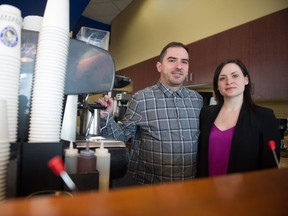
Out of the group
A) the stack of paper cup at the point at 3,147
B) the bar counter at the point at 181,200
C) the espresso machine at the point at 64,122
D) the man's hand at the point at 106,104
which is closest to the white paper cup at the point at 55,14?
the espresso machine at the point at 64,122

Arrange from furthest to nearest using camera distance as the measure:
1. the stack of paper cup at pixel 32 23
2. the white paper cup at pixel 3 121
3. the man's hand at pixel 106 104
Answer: the man's hand at pixel 106 104 → the stack of paper cup at pixel 32 23 → the white paper cup at pixel 3 121

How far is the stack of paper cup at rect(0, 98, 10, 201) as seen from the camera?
1.87 feet

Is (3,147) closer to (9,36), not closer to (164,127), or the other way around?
(9,36)

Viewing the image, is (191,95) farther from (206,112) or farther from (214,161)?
(214,161)

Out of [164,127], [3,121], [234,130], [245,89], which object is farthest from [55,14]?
[245,89]

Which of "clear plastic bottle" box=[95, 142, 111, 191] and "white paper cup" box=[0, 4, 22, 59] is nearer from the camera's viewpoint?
"white paper cup" box=[0, 4, 22, 59]

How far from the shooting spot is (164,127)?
1.46m

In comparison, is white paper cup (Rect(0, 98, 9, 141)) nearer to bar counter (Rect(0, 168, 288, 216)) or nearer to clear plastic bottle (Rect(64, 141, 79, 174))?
clear plastic bottle (Rect(64, 141, 79, 174))

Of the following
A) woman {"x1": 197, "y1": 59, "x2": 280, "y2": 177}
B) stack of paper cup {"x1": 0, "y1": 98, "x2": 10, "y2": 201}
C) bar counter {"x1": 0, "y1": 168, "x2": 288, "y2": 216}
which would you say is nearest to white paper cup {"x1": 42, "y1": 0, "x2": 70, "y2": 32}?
stack of paper cup {"x1": 0, "y1": 98, "x2": 10, "y2": 201}

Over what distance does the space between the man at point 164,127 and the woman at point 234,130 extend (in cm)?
9

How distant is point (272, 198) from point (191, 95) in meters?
1.32

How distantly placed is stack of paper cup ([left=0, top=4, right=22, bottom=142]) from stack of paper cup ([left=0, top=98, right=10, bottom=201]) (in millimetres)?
45

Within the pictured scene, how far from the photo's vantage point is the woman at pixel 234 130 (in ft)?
4.21

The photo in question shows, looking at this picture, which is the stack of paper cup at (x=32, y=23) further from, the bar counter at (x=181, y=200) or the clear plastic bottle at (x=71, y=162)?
A: the bar counter at (x=181, y=200)
